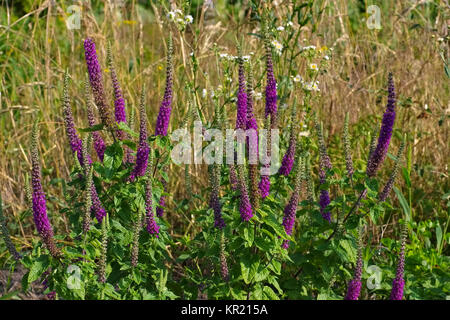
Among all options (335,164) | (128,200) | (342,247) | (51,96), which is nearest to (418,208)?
(335,164)

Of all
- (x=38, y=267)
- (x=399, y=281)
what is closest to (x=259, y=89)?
(x=399, y=281)

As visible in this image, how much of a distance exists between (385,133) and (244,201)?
69cm

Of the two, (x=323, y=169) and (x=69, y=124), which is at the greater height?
(x=69, y=124)

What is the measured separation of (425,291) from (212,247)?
1065 millimetres

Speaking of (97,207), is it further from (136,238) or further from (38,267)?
(38,267)

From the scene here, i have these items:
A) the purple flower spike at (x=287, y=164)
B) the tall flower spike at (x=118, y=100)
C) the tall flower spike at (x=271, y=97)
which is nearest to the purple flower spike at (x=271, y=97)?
the tall flower spike at (x=271, y=97)

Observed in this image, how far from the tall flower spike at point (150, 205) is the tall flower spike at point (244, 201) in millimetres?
384

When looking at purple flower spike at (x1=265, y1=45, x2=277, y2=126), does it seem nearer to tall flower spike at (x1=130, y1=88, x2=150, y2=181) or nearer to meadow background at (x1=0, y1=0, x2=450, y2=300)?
tall flower spike at (x1=130, y1=88, x2=150, y2=181)

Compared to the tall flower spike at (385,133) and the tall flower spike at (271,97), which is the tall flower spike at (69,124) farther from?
the tall flower spike at (385,133)

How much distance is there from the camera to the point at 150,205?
248 cm

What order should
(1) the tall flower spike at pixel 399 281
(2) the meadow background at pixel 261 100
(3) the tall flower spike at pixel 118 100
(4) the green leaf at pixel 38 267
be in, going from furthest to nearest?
(2) the meadow background at pixel 261 100 < (3) the tall flower spike at pixel 118 100 < (1) the tall flower spike at pixel 399 281 < (4) the green leaf at pixel 38 267

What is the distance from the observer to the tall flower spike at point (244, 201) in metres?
2.27

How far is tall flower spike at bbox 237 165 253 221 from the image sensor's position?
2.27 meters

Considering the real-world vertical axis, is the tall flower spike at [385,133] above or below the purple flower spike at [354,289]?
above
